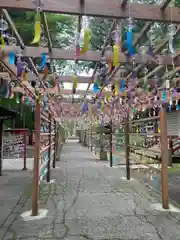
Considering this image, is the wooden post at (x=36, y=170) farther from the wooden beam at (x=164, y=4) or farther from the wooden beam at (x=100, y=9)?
the wooden beam at (x=164, y=4)

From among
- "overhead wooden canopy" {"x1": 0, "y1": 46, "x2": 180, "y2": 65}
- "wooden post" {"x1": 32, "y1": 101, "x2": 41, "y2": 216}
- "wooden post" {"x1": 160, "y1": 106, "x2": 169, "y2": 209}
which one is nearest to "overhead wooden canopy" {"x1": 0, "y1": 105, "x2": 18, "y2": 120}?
"wooden post" {"x1": 32, "y1": 101, "x2": 41, "y2": 216}

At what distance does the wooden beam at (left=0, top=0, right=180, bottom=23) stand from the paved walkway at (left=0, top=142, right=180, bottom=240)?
2.45 metres

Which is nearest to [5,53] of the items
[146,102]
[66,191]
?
[66,191]

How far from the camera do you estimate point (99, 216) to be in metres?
3.09

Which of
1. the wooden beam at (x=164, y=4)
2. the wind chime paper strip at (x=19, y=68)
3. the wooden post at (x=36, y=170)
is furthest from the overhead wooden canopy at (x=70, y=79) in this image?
the wooden beam at (x=164, y=4)

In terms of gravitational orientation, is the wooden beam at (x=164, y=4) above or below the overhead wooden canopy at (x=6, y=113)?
above

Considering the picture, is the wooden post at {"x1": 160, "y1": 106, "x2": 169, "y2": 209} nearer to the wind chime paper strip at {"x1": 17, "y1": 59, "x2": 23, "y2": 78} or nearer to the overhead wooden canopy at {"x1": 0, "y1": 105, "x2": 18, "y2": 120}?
the wind chime paper strip at {"x1": 17, "y1": 59, "x2": 23, "y2": 78}

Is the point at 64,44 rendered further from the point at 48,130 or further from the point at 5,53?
the point at 5,53

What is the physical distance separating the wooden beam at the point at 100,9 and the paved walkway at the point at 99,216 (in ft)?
8.03

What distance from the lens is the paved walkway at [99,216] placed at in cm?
251

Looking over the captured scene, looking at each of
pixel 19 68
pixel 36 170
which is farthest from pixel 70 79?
pixel 36 170

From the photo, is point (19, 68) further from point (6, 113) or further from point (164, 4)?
point (6, 113)

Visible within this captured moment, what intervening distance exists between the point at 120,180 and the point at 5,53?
4421 millimetres

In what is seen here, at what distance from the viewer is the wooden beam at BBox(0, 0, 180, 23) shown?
194 centimetres
